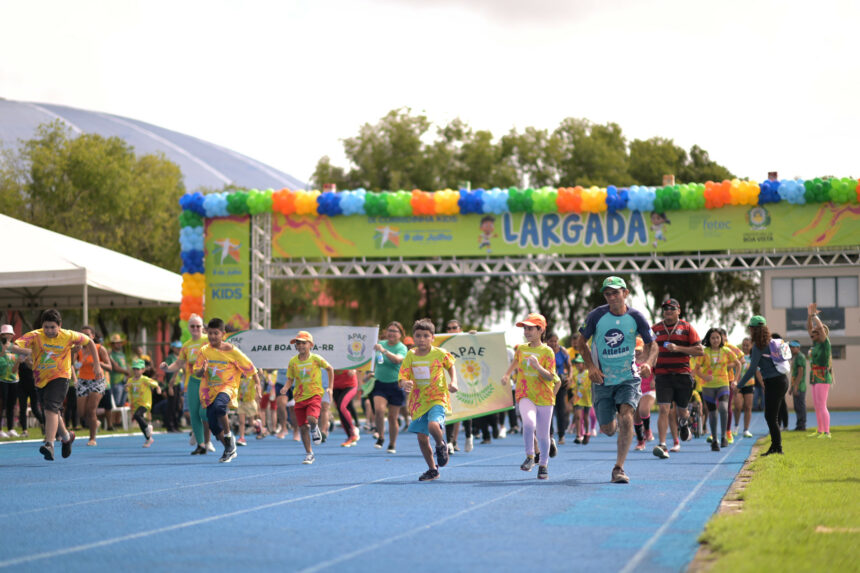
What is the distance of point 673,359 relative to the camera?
16.4 metres

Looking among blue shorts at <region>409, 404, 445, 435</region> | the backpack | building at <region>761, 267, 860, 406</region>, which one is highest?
building at <region>761, 267, 860, 406</region>

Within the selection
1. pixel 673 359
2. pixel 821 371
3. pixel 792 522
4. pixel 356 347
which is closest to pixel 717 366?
pixel 673 359

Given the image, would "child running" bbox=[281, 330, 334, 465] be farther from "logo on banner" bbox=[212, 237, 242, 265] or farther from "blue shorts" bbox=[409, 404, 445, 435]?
"logo on banner" bbox=[212, 237, 242, 265]

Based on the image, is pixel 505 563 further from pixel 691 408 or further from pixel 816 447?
pixel 691 408

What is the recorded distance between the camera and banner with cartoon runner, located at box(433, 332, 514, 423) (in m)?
21.2

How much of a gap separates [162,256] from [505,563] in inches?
1981

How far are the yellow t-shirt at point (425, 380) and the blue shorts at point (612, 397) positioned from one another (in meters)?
1.67

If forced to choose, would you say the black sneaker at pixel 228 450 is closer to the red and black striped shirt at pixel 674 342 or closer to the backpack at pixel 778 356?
the red and black striped shirt at pixel 674 342

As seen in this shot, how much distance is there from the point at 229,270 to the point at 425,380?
18212 millimetres

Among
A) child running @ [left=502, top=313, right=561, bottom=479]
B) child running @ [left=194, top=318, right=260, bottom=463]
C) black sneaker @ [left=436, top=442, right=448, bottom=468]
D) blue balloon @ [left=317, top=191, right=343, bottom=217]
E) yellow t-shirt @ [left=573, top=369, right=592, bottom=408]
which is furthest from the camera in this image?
blue balloon @ [left=317, top=191, right=343, bottom=217]

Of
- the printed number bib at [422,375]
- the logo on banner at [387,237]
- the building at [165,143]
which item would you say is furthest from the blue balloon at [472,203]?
the building at [165,143]

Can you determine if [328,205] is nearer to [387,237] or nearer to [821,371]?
[387,237]

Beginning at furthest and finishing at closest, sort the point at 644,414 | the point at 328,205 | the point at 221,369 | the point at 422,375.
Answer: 1. the point at 328,205
2. the point at 644,414
3. the point at 221,369
4. the point at 422,375

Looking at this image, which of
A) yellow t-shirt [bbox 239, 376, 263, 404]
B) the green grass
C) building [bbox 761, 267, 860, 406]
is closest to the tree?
building [bbox 761, 267, 860, 406]
